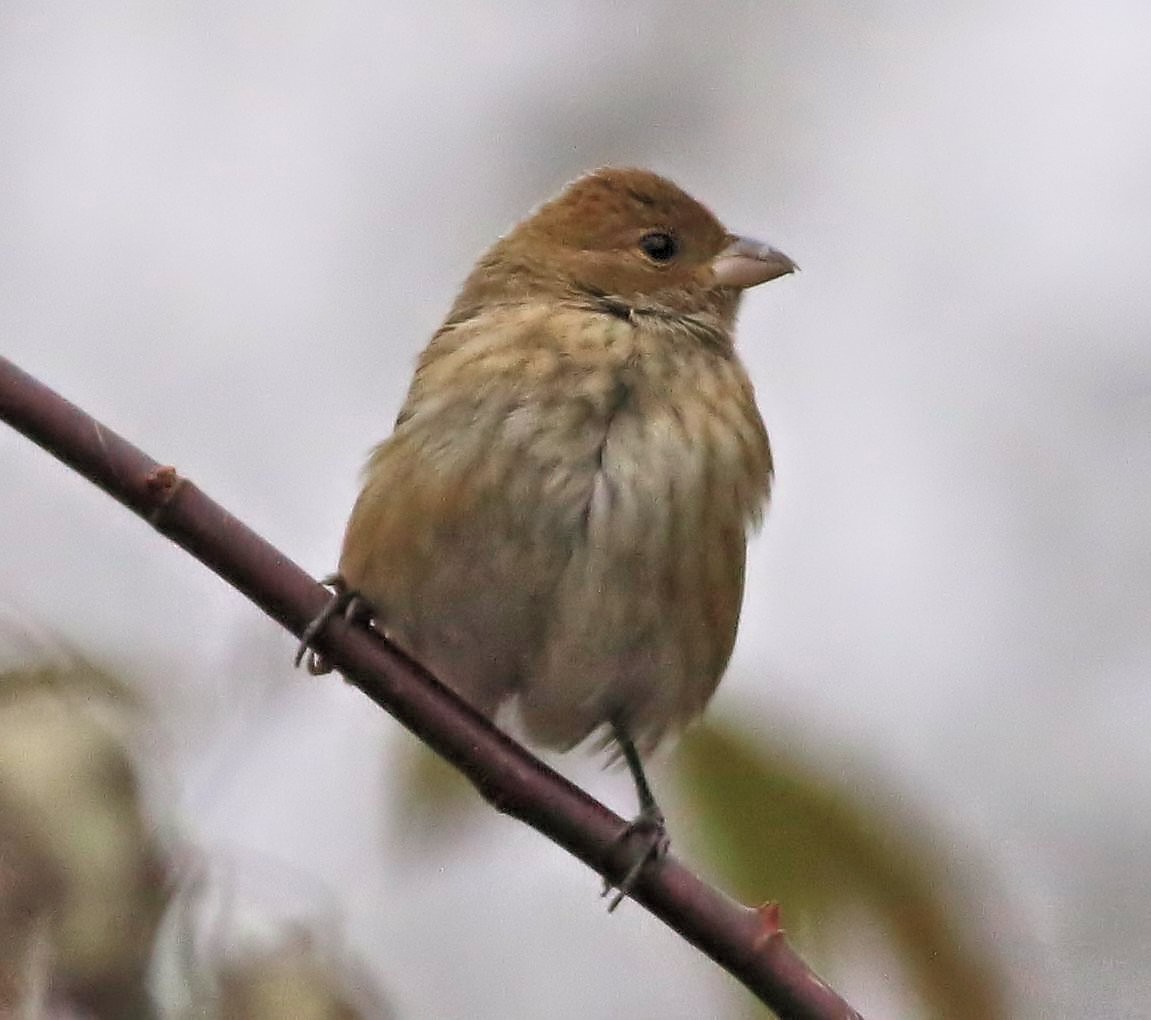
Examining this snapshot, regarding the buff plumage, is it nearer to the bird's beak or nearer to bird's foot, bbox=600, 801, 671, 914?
the bird's beak

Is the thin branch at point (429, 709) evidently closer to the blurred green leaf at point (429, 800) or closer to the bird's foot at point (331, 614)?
the bird's foot at point (331, 614)

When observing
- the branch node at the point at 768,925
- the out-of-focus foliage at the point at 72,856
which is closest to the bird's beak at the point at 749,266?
the branch node at the point at 768,925

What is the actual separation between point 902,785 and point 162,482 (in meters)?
1.35

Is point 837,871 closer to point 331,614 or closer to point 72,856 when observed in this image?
point 331,614

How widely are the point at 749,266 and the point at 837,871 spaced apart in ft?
6.32

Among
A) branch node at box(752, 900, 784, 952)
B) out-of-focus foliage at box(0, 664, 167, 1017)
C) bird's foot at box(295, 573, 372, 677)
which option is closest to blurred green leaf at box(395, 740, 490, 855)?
bird's foot at box(295, 573, 372, 677)

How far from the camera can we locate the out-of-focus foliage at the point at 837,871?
2.86 meters

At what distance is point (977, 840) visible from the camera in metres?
3.56

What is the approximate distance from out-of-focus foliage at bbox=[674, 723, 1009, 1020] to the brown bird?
0.47 meters

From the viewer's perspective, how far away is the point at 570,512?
3.70 meters

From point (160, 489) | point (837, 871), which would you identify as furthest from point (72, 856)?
point (837, 871)

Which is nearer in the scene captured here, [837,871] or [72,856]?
[72,856]

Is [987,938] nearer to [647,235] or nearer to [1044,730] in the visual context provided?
[647,235]

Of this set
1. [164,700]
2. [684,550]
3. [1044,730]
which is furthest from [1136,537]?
[164,700]
